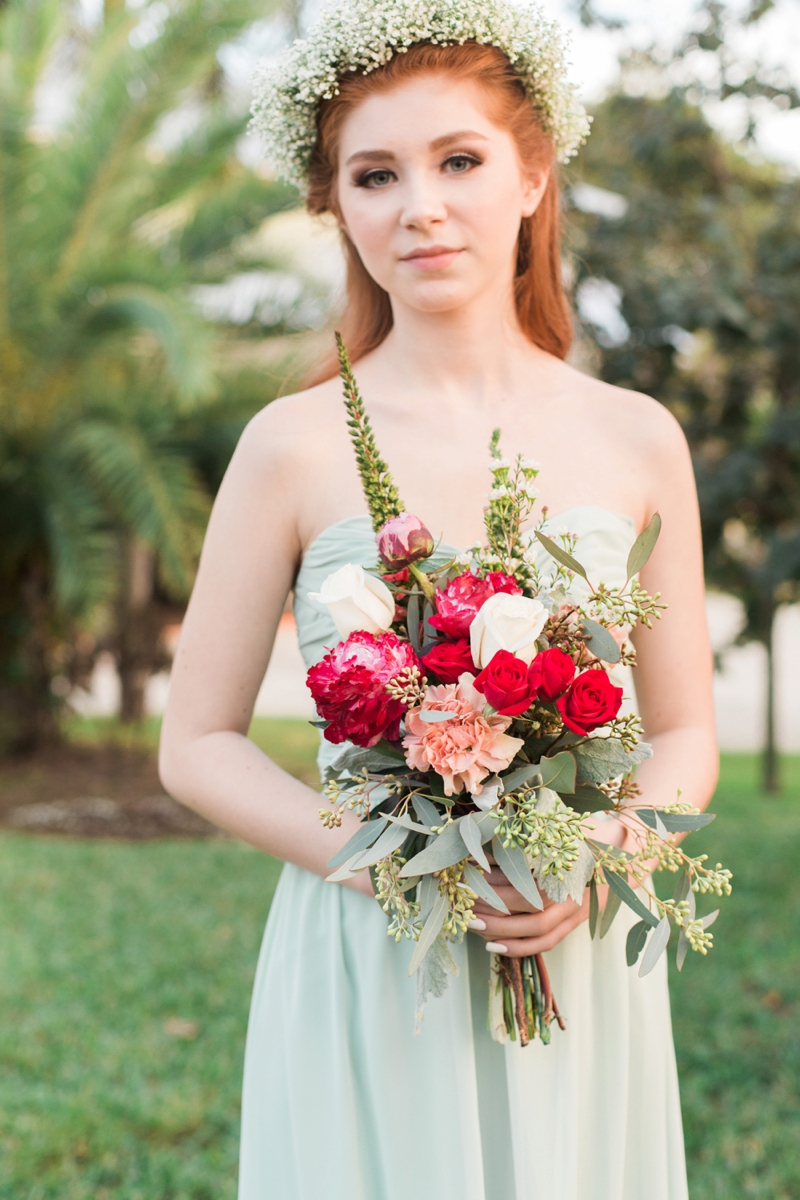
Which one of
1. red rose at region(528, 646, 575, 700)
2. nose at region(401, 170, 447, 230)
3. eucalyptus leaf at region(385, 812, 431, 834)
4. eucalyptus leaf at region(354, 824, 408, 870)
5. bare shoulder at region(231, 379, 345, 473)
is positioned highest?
nose at region(401, 170, 447, 230)

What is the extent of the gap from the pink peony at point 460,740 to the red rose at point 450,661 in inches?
0.5

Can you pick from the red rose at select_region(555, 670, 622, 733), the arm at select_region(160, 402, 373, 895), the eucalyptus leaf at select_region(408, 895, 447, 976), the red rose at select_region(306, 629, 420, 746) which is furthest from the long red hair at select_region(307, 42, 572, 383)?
the eucalyptus leaf at select_region(408, 895, 447, 976)

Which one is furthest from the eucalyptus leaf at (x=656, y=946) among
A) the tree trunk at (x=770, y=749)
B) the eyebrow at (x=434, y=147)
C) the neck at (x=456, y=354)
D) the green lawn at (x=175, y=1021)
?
the tree trunk at (x=770, y=749)

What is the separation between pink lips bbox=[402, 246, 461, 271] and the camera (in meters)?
1.74

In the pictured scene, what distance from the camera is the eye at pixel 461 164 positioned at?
5.66ft

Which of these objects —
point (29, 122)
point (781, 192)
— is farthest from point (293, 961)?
point (29, 122)

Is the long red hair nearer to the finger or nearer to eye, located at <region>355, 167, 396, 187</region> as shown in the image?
eye, located at <region>355, 167, 396, 187</region>

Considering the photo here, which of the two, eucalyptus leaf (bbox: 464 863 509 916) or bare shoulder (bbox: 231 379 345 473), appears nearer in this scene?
eucalyptus leaf (bbox: 464 863 509 916)

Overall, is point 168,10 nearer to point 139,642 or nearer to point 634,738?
point 139,642

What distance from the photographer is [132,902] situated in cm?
558

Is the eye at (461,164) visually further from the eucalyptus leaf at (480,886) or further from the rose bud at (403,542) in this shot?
the eucalyptus leaf at (480,886)

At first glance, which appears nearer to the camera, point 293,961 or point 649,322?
point 293,961

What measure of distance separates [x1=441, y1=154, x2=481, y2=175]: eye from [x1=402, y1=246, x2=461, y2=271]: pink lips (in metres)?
0.12

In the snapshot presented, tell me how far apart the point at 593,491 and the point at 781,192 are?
4.41 metres
